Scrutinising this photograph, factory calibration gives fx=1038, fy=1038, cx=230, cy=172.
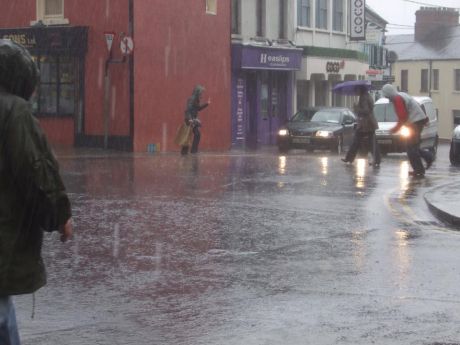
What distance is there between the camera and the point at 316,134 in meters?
30.3

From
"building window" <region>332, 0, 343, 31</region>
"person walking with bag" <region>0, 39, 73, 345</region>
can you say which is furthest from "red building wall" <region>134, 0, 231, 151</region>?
"person walking with bag" <region>0, 39, 73, 345</region>

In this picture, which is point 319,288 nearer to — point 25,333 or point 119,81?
point 25,333

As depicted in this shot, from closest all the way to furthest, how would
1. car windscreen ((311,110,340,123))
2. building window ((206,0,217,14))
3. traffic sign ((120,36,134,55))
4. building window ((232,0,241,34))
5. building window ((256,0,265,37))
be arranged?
traffic sign ((120,36,134,55)), building window ((206,0,217,14)), car windscreen ((311,110,340,123)), building window ((232,0,241,34)), building window ((256,0,265,37))

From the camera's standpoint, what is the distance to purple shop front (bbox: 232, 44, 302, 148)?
35.2m

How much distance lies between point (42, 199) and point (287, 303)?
129 inches

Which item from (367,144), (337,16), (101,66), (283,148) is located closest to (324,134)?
(283,148)

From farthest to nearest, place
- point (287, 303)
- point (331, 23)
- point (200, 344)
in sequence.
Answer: point (331, 23) → point (287, 303) → point (200, 344)

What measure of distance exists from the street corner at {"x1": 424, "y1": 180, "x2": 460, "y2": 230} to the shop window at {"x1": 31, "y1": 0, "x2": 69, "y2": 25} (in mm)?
15053

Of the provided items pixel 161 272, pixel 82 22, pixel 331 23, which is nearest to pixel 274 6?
pixel 331 23

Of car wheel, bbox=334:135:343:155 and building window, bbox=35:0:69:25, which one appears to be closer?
building window, bbox=35:0:69:25

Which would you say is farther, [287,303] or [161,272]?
[161,272]

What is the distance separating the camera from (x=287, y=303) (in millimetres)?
7219

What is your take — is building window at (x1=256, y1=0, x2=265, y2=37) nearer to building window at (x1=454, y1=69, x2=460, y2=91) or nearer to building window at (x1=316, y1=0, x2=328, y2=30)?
building window at (x1=316, y1=0, x2=328, y2=30)

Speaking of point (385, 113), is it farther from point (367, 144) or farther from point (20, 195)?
point (20, 195)
